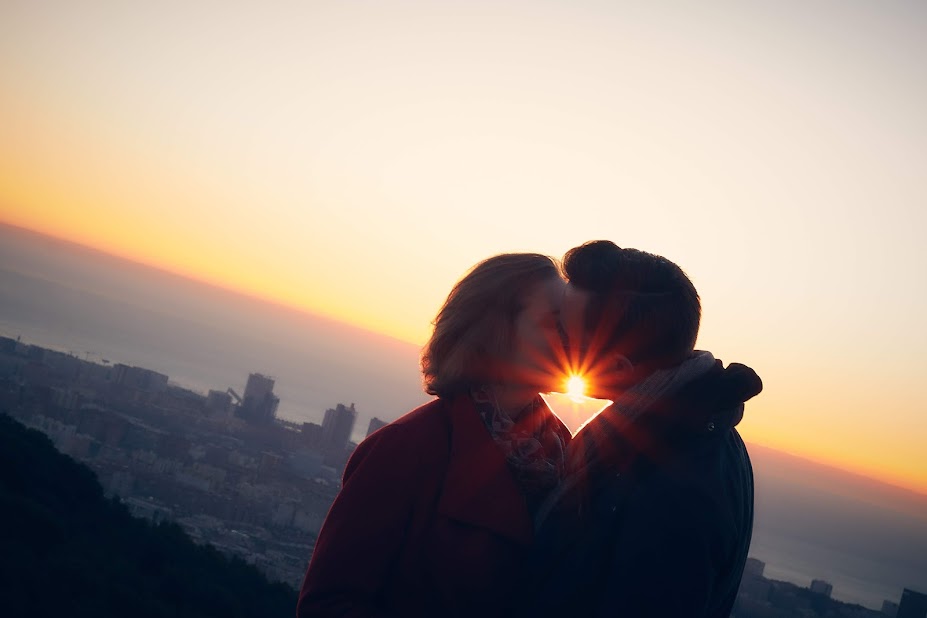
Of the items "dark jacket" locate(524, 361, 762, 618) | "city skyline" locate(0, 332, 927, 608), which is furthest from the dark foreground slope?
"dark jacket" locate(524, 361, 762, 618)

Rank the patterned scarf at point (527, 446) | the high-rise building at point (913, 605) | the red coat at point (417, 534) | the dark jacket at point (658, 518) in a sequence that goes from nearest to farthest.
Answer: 1. the dark jacket at point (658, 518)
2. the red coat at point (417, 534)
3. the patterned scarf at point (527, 446)
4. the high-rise building at point (913, 605)

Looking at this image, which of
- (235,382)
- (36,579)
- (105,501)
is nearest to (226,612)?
(36,579)

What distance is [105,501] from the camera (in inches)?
378

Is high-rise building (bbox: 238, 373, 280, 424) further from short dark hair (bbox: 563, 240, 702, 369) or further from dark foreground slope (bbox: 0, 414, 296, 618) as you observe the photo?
short dark hair (bbox: 563, 240, 702, 369)

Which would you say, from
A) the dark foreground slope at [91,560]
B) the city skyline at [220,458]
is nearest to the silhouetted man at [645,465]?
the dark foreground slope at [91,560]

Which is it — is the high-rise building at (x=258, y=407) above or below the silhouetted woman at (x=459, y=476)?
below

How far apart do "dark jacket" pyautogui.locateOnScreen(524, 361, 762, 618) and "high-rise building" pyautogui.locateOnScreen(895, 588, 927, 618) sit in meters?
6.96

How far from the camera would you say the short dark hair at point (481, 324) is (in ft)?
7.35

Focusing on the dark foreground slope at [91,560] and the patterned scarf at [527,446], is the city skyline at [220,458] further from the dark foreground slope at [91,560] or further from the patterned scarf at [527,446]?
the patterned scarf at [527,446]

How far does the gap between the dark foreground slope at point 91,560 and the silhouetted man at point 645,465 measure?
5.72 metres

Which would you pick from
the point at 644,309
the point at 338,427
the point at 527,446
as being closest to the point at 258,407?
the point at 338,427

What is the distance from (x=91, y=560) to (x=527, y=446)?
258 inches

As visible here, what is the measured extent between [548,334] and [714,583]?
0.75 m

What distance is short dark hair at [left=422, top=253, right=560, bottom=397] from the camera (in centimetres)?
224
